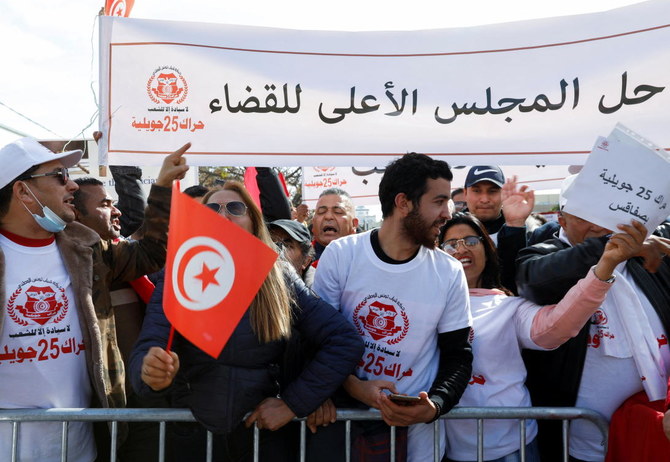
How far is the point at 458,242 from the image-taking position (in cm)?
273

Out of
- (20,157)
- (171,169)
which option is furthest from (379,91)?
(20,157)

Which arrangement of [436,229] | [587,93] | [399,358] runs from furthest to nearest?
1. [587,93]
2. [436,229]
3. [399,358]

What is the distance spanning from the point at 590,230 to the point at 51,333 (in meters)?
2.37

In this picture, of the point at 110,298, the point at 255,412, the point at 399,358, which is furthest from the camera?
the point at 110,298

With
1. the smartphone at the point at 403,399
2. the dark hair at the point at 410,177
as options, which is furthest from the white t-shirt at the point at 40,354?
the dark hair at the point at 410,177

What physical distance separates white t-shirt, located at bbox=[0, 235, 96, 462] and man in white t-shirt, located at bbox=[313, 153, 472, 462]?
3.54 feet

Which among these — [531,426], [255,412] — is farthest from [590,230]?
[255,412]

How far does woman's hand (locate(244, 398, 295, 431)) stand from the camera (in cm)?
207

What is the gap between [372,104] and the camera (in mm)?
3297

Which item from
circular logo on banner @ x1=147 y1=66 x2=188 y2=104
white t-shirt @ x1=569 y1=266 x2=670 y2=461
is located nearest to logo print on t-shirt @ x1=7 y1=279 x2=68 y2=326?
circular logo on banner @ x1=147 y1=66 x2=188 y2=104

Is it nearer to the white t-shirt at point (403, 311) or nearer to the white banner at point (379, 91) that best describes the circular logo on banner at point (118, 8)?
the white banner at point (379, 91)

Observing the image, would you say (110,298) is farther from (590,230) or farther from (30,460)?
(590,230)

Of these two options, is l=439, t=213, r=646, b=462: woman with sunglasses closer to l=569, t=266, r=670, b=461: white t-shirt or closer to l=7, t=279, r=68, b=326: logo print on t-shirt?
l=569, t=266, r=670, b=461: white t-shirt

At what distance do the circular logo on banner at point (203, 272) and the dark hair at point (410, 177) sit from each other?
995mm
